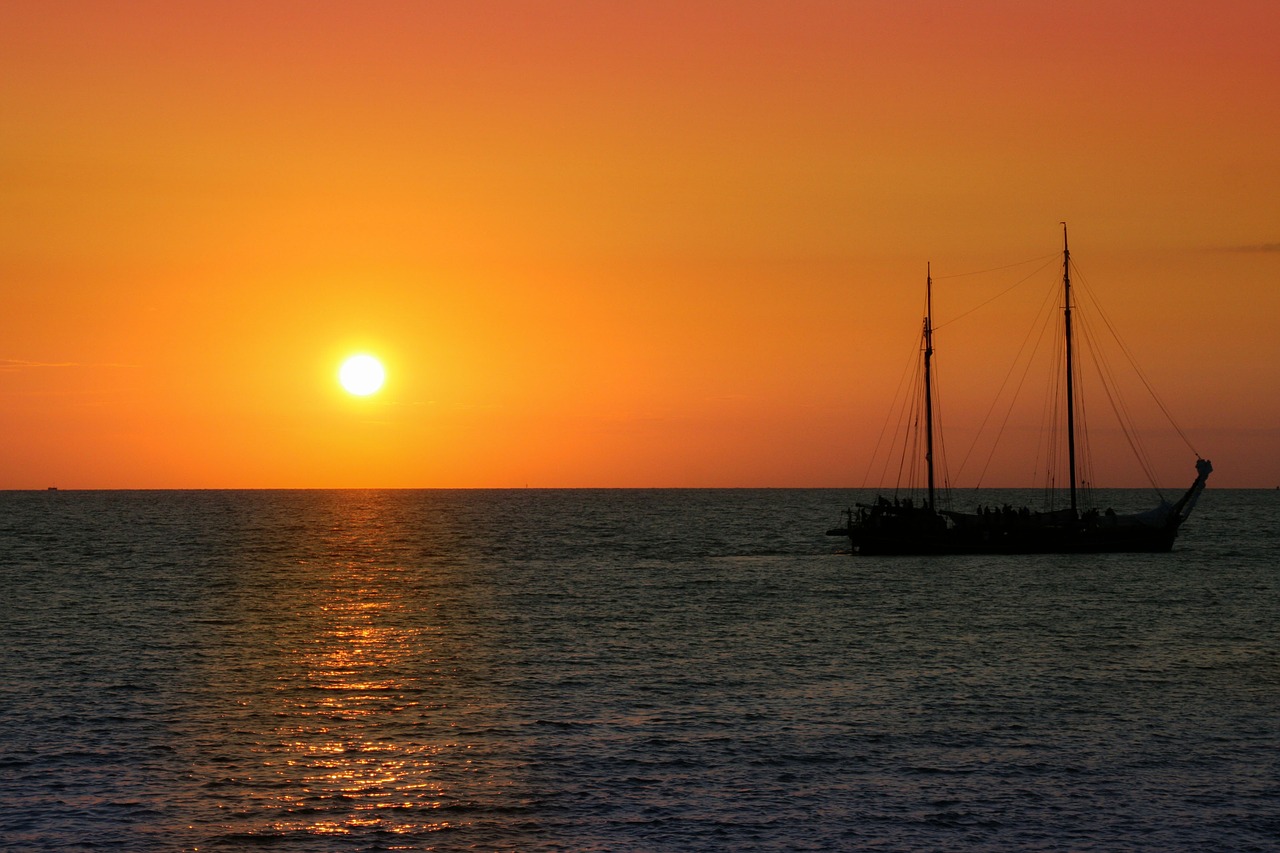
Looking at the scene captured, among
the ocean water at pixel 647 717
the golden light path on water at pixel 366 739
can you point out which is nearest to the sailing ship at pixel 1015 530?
the ocean water at pixel 647 717

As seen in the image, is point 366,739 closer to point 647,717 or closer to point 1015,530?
point 647,717

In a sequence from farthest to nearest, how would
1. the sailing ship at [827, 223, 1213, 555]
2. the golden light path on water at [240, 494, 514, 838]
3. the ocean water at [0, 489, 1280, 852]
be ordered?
the sailing ship at [827, 223, 1213, 555] → the golden light path on water at [240, 494, 514, 838] → the ocean water at [0, 489, 1280, 852]

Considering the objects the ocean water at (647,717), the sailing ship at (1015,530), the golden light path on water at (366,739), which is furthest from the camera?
the sailing ship at (1015,530)

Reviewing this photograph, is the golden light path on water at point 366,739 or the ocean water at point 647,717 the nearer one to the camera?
the ocean water at point 647,717

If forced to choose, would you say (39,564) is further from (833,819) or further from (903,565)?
(833,819)

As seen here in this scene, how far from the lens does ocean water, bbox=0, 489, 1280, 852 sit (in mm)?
26266

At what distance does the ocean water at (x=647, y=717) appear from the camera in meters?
26.3

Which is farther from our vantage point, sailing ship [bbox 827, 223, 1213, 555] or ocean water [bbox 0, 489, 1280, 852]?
sailing ship [bbox 827, 223, 1213, 555]

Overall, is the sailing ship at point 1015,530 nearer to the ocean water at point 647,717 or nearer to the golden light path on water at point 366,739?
the ocean water at point 647,717

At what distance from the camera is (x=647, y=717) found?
120 feet

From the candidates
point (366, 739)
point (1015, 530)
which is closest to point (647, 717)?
point (366, 739)

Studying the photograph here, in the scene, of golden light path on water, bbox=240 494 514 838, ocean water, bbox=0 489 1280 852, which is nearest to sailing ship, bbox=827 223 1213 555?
ocean water, bbox=0 489 1280 852

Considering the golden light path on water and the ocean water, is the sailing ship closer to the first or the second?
the ocean water

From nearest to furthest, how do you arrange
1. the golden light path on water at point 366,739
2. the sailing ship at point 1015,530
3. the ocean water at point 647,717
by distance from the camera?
the ocean water at point 647,717, the golden light path on water at point 366,739, the sailing ship at point 1015,530
